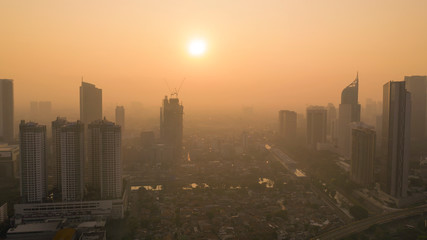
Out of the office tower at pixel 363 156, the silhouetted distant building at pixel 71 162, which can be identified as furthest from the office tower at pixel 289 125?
the silhouetted distant building at pixel 71 162

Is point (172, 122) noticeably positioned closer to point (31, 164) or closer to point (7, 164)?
point (7, 164)

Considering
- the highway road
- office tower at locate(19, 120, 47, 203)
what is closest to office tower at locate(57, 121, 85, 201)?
office tower at locate(19, 120, 47, 203)

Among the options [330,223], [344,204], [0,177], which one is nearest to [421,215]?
[344,204]

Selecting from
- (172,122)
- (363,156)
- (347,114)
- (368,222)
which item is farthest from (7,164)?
(347,114)

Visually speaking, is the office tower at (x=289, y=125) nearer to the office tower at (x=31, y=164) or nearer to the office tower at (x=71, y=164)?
the office tower at (x=71, y=164)

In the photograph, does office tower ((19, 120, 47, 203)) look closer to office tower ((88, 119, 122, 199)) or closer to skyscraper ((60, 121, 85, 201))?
skyscraper ((60, 121, 85, 201))
